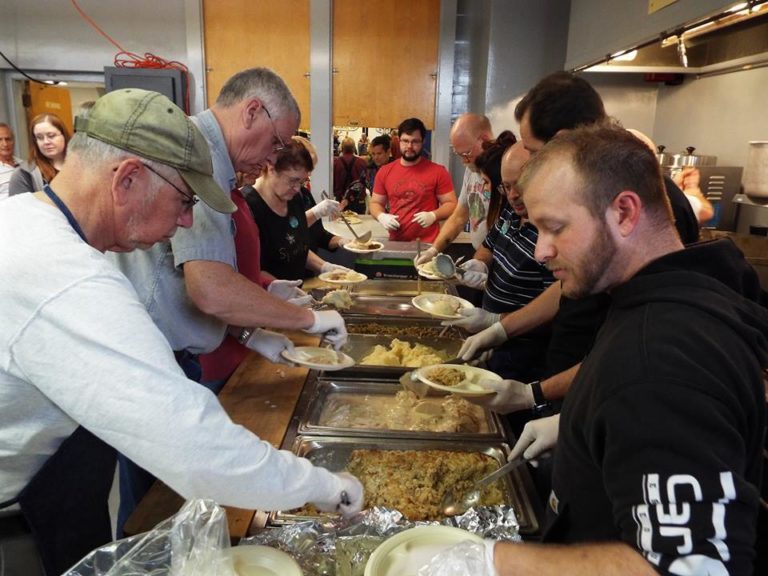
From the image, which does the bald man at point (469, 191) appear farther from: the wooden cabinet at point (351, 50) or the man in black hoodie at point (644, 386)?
the man in black hoodie at point (644, 386)

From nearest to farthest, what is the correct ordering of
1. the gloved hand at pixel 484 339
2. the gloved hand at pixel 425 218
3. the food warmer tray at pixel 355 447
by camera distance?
the food warmer tray at pixel 355 447, the gloved hand at pixel 484 339, the gloved hand at pixel 425 218

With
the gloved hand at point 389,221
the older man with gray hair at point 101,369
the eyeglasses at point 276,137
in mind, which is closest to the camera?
the older man with gray hair at point 101,369

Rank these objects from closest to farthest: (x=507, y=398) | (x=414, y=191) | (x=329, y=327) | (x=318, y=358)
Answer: (x=507, y=398) → (x=318, y=358) → (x=329, y=327) → (x=414, y=191)

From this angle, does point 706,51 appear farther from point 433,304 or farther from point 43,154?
point 43,154

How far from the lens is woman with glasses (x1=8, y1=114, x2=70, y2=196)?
430 centimetres

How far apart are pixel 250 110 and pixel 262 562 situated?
4.70 feet

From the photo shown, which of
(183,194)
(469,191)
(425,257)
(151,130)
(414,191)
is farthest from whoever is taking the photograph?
(414,191)

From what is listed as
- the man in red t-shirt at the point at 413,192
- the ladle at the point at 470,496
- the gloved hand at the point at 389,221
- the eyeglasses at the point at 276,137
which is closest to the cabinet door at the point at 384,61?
the man in red t-shirt at the point at 413,192

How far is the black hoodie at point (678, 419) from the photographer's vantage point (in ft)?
2.56

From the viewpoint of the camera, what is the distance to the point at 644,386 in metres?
0.85

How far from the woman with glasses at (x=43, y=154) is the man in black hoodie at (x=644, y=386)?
14.2 feet

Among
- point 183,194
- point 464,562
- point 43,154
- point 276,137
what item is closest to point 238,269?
point 276,137

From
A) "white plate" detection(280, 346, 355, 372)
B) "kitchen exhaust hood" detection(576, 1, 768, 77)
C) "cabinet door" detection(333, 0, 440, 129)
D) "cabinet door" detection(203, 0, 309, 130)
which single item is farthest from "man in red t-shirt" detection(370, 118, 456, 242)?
"white plate" detection(280, 346, 355, 372)

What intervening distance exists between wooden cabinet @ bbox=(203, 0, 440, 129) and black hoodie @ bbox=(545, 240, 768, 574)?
18.8ft
